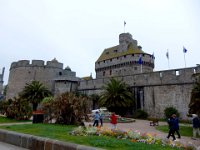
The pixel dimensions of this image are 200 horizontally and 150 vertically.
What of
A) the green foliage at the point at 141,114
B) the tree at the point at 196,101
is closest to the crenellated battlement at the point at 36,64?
the green foliage at the point at 141,114

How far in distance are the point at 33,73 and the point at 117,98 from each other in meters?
20.5

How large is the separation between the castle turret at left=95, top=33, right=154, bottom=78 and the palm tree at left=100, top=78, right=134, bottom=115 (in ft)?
32.5

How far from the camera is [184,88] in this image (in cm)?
2680

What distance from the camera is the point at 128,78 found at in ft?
105

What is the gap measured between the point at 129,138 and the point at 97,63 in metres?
41.8

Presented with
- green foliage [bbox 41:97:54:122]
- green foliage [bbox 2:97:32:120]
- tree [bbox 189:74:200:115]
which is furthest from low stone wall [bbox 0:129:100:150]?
tree [bbox 189:74:200:115]

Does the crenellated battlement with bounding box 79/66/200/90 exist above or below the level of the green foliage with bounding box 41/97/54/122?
above

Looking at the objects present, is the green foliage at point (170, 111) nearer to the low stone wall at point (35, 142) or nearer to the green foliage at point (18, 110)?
the green foliage at point (18, 110)

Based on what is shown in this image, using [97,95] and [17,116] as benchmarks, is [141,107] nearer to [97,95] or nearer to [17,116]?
[97,95]

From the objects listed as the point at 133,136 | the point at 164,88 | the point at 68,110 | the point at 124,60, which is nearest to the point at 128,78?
the point at 164,88

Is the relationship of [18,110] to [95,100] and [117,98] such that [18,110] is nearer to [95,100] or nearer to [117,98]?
[117,98]

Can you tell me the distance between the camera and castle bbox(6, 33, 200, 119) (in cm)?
2720

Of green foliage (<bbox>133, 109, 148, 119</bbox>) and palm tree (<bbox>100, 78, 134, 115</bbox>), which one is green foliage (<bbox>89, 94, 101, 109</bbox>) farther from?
green foliage (<bbox>133, 109, 148, 119</bbox>)

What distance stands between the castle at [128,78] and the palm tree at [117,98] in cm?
222
